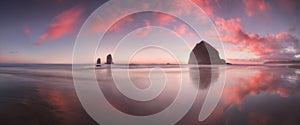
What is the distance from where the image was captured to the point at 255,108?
5352 mm

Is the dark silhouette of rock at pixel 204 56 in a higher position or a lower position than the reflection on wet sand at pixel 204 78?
higher

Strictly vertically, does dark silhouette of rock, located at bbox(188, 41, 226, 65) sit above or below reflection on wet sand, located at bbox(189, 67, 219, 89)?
above

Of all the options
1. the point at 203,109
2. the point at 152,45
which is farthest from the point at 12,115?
the point at 152,45

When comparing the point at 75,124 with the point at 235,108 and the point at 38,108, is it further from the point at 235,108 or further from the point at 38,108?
the point at 235,108

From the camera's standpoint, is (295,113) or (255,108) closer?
(295,113)

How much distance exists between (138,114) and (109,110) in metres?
1.03

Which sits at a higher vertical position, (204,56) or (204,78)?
(204,56)

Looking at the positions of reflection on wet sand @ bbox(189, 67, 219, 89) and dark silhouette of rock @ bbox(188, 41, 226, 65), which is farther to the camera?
dark silhouette of rock @ bbox(188, 41, 226, 65)

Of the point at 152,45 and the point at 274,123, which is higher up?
the point at 152,45

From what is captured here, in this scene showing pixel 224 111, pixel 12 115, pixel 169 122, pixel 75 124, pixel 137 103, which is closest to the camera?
pixel 75 124

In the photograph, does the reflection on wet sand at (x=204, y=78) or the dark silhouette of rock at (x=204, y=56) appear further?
A: the dark silhouette of rock at (x=204, y=56)

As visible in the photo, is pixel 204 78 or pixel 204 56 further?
pixel 204 56

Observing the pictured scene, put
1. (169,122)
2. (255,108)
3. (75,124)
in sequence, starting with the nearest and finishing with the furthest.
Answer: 1. (75,124)
2. (169,122)
3. (255,108)

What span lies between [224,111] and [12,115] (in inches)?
247
